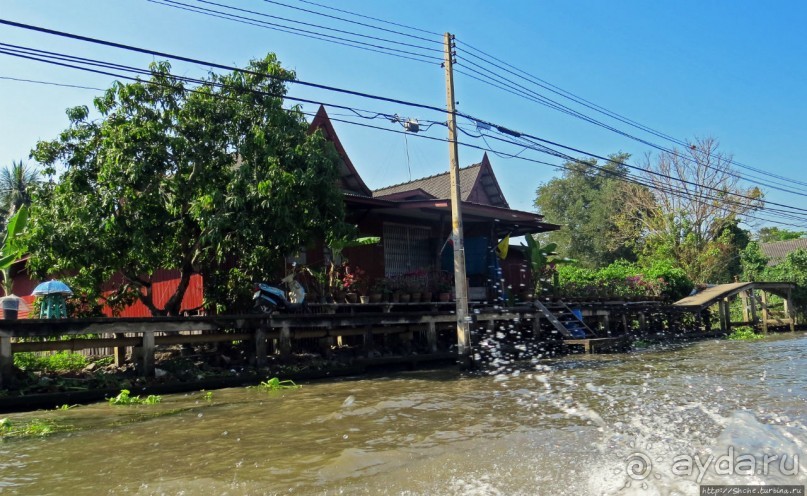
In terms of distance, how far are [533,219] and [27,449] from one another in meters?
15.0

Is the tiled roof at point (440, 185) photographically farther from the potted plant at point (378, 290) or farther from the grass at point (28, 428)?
the grass at point (28, 428)

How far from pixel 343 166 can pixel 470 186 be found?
9.42 m

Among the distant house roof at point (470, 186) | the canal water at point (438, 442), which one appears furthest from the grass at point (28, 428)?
the distant house roof at point (470, 186)

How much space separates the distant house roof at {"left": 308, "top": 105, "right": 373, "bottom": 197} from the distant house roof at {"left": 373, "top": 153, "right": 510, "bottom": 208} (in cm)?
620

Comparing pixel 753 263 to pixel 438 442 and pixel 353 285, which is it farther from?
pixel 438 442

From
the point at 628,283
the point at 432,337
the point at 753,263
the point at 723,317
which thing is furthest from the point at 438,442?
the point at 753,263

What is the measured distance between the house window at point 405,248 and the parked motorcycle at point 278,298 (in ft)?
15.7

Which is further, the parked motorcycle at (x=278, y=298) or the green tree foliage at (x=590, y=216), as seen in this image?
the green tree foliage at (x=590, y=216)

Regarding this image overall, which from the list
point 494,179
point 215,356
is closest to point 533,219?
point 494,179

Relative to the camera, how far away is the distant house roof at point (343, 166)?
16.6m

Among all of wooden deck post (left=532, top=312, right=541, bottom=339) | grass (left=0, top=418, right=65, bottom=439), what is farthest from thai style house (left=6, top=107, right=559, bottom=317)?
grass (left=0, top=418, right=65, bottom=439)

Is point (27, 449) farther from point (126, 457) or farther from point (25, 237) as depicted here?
point (25, 237)

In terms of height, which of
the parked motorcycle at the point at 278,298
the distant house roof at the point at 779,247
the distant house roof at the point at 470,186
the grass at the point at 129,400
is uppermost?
the distant house roof at the point at 470,186

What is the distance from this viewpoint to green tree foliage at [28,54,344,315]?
11117 millimetres
